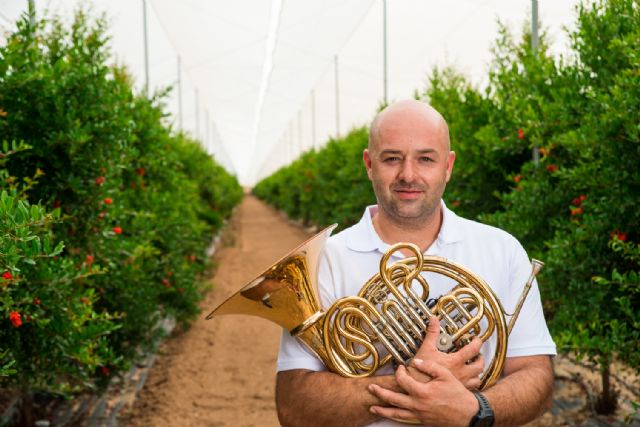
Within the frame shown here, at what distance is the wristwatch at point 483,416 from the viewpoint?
180 cm

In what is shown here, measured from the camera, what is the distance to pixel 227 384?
18.4ft

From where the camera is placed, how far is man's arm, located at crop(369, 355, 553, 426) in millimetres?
1764

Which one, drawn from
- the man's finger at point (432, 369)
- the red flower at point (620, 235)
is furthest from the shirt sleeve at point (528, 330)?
the red flower at point (620, 235)

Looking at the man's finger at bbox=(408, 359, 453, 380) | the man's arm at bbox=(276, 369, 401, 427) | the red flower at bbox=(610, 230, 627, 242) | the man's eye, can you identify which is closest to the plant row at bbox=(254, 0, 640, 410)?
the red flower at bbox=(610, 230, 627, 242)

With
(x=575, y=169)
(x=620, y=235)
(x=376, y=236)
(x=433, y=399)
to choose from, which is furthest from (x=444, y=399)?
(x=575, y=169)

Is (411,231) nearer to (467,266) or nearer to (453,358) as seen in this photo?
(467,266)

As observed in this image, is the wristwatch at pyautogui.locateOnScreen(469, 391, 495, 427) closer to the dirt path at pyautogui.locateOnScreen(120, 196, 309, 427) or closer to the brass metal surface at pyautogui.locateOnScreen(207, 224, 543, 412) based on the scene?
the brass metal surface at pyautogui.locateOnScreen(207, 224, 543, 412)

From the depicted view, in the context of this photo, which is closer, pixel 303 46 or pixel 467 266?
pixel 467 266

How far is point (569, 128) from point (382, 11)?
25.7 feet

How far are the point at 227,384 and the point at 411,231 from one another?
3917mm

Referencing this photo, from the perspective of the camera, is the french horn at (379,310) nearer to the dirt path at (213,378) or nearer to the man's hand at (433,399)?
the man's hand at (433,399)

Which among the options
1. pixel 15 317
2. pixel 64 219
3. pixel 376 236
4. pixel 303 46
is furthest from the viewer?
pixel 303 46

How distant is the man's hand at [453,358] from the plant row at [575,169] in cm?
138

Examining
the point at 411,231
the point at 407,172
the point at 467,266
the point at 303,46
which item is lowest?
the point at 467,266
